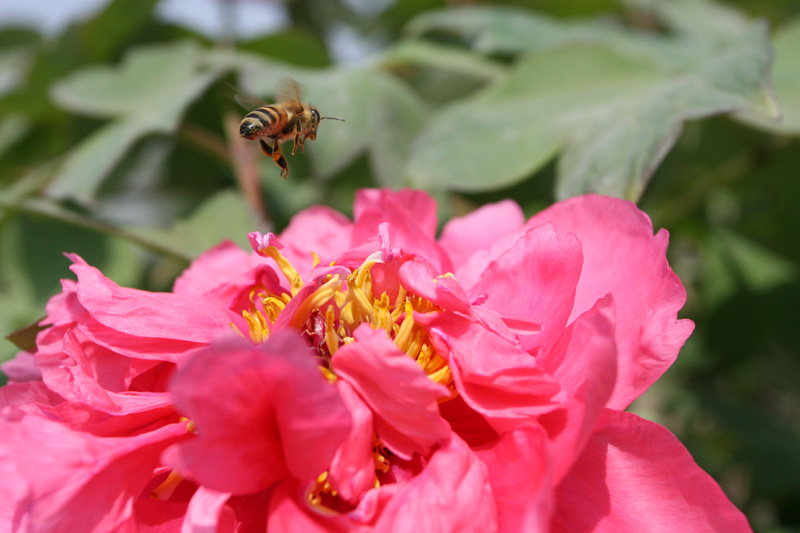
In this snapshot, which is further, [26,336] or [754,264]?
[754,264]

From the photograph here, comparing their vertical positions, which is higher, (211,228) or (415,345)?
(415,345)

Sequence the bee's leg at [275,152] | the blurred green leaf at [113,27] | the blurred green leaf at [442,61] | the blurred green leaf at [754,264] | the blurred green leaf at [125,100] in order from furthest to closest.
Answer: the blurred green leaf at [754,264] < the blurred green leaf at [113,27] < the blurred green leaf at [442,61] < the blurred green leaf at [125,100] < the bee's leg at [275,152]

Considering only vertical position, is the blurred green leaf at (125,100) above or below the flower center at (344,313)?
below

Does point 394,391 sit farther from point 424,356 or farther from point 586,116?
point 586,116

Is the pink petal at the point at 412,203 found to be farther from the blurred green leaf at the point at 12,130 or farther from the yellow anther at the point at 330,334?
the blurred green leaf at the point at 12,130

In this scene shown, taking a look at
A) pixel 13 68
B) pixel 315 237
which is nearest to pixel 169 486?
pixel 315 237

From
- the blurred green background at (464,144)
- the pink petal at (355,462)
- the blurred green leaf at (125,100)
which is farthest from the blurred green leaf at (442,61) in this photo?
the pink petal at (355,462)
